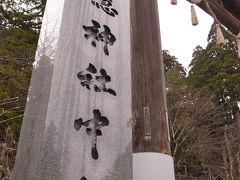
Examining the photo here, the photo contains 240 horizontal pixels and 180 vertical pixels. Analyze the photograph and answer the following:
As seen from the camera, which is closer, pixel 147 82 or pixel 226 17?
pixel 147 82

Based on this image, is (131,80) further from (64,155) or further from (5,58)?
(5,58)

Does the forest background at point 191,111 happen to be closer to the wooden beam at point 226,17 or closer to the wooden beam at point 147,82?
the wooden beam at point 226,17

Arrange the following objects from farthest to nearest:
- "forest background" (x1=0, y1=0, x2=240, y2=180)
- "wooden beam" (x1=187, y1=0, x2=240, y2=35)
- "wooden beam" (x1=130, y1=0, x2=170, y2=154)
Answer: "forest background" (x1=0, y1=0, x2=240, y2=180)
"wooden beam" (x1=187, y1=0, x2=240, y2=35)
"wooden beam" (x1=130, y1=0, x2=170, y2=154)

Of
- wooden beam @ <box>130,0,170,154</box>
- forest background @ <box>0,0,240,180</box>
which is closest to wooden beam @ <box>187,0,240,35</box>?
wooden beam @ <box>130,0,170,154</box>

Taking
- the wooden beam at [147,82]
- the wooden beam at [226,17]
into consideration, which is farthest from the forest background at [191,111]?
the wooden beam at [147,82]

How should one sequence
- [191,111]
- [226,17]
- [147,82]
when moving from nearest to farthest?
[147,82]
[226,17]
[191,111]

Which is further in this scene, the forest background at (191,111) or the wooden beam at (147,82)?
the forest background at (191,111)

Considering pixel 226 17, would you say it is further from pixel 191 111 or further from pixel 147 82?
pixel 191 111

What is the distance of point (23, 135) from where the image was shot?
5.51ft

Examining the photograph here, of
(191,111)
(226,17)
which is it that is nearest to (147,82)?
(226,17)

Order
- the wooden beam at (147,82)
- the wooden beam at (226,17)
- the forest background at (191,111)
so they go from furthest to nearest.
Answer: the forest background at (191,111) < the wooden beam at (226,17) < the wooden beam at (147,82)

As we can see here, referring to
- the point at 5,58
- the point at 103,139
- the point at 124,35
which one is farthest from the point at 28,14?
the point at 103,139

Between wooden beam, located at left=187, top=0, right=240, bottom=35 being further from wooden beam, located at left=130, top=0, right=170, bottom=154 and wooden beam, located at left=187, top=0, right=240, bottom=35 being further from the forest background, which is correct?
the forest background

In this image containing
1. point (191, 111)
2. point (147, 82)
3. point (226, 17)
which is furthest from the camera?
point (191, 111)
